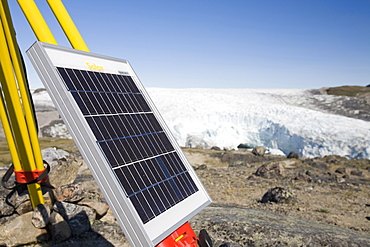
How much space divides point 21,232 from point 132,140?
5276mm

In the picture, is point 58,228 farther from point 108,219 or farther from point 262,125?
point 262,125

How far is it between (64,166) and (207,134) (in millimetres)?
36395

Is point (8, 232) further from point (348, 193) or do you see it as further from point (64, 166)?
point (348, 193)

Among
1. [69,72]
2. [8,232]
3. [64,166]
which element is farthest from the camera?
[64,166]

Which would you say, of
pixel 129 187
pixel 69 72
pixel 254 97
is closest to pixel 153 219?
pixel 129 187

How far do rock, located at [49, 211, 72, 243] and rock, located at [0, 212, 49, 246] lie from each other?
0.78 feet

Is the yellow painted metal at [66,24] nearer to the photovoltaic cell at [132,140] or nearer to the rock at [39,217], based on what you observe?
the photovoltaic cell at [132,140]

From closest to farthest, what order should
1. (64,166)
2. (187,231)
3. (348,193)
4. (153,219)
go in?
(153,219), (187,231), (64,166), (348,193)

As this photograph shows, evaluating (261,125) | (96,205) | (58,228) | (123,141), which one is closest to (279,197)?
(96,205)

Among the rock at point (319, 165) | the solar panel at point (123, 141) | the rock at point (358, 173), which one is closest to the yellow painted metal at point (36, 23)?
the solar panel at point (123, 141)

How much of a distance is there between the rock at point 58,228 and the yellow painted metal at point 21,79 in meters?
1.63

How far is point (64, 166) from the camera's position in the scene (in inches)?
466

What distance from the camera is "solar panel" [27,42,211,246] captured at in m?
5.03

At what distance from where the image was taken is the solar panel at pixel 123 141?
16.5 ft
